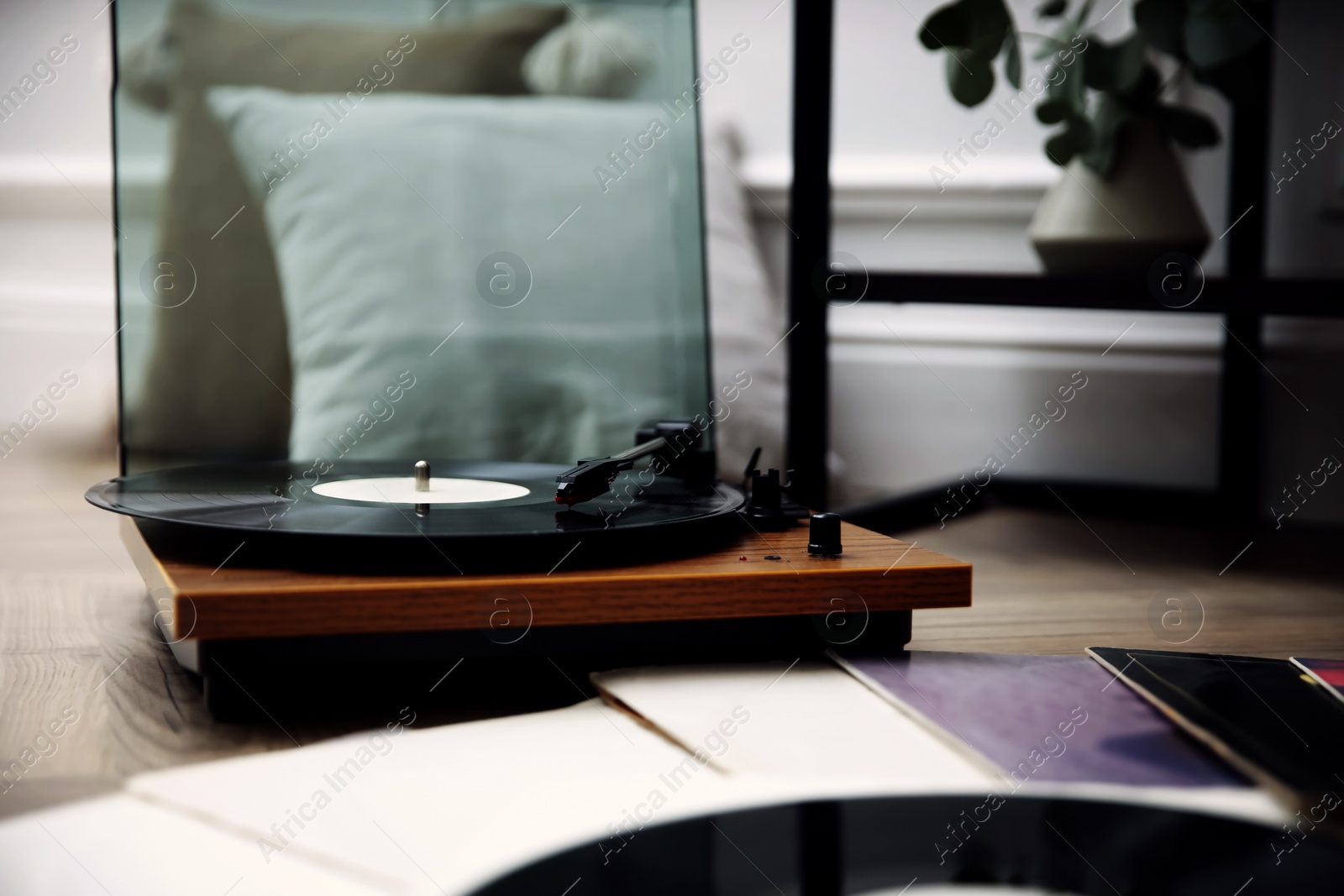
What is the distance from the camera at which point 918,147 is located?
5.36 ft

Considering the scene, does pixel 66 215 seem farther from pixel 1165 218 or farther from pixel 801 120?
pixel 1165 218

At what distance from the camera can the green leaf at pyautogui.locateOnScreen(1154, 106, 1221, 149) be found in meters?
1.26

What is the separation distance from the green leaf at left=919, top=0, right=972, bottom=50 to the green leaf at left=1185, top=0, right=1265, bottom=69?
221mm

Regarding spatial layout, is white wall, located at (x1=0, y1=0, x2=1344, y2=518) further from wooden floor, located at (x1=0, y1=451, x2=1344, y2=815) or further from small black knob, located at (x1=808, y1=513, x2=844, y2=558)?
small black knob, located at (x1=808, y1=513, x2=844, y2=558)

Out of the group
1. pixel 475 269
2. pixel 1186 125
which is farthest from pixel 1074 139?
pixel 475 269

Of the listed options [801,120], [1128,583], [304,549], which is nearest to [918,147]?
[801,120]

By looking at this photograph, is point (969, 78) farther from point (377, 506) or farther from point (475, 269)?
point (377, 506)

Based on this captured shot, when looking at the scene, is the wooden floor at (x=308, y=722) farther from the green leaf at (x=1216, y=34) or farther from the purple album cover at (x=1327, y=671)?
Result: the green leaf at (x=1216, y=34)

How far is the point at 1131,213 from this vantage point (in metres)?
1.24

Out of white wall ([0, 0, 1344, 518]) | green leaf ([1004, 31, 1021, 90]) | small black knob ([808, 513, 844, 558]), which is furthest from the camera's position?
white wall ([0, 0, 1344, 518])

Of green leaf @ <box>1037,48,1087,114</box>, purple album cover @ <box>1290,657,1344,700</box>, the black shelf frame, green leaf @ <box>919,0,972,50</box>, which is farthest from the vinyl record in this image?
green leaf @ <box>1037,48,1087,114</box>

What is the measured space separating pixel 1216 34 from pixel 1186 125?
0.13 meters

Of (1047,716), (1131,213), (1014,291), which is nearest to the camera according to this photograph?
(1047,716)

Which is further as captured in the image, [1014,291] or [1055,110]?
[1055,110]
